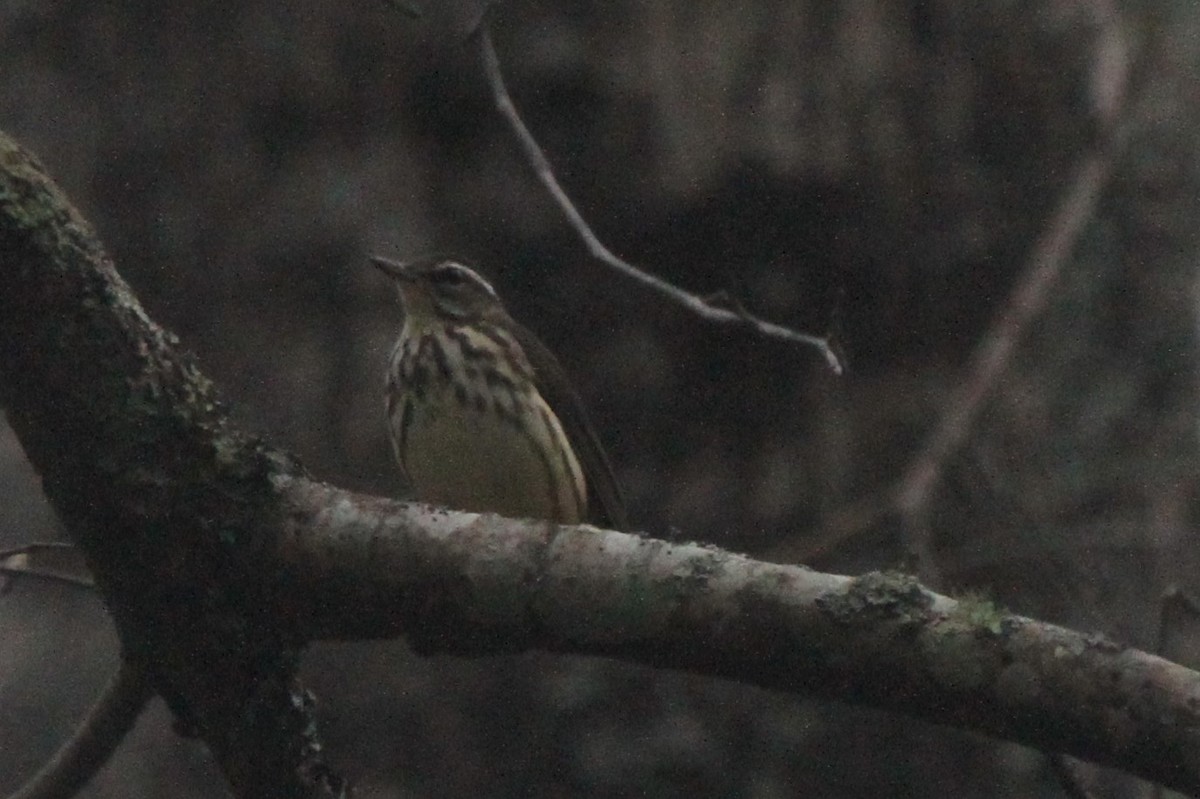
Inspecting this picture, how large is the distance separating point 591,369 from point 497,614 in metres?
2.03

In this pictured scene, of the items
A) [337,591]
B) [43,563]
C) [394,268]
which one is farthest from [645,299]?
[337,591]

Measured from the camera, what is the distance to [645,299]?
4.86 meters

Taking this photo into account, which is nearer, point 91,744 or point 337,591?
point 337,591

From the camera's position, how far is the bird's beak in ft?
14.8

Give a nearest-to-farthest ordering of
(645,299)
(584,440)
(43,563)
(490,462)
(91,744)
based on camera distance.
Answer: (91,744), (490,462), (584,440), (43,563), (645,299)

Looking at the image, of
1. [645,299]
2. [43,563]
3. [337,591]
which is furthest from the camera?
[645,299]

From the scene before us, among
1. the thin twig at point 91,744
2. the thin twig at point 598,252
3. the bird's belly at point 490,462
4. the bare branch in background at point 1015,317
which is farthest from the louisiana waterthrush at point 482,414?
the thin twig at point 91,744

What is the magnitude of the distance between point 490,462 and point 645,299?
2.49 ft

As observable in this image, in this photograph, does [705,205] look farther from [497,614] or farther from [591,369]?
[497,614]

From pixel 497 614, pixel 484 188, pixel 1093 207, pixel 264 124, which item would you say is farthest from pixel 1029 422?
pixel 497 614

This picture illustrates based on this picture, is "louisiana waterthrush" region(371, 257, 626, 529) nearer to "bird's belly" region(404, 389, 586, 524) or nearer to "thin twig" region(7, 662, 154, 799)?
"bird's belly" region(404, 389, 586, 524)

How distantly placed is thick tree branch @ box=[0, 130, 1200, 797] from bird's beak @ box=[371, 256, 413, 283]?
1401 mm

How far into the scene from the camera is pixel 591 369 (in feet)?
16.0

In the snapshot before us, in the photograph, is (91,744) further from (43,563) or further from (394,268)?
(394,268)
